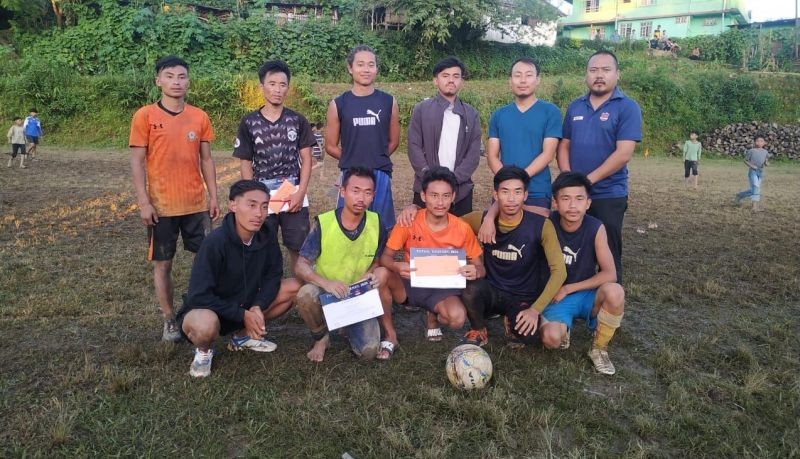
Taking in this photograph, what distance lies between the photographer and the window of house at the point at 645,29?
42.6 metres

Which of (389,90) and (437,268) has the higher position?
(389,90)

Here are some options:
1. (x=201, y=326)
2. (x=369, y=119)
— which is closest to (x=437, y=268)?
(x=369, y=119)

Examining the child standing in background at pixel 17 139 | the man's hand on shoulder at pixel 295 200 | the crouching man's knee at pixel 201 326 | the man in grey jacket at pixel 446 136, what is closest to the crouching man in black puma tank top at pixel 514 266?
the man in grey jacket at pixel 446 136

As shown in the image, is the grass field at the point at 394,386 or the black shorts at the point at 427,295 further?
the black shorts at the point at 427,295

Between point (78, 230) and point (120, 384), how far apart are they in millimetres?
5286

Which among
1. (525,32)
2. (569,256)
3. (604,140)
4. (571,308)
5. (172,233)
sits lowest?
(571,308)

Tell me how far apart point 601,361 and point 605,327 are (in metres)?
0.24

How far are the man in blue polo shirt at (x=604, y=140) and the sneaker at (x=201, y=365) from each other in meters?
3.21

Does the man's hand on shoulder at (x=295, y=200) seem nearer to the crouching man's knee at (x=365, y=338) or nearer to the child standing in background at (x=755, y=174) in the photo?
the crouching man's knee at (x=365, y=338)

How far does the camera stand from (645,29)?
42875mm

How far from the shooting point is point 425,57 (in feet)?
87.8

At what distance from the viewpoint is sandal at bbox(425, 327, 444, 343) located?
4.38 metres

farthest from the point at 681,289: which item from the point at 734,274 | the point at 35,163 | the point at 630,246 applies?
the point at 35,163

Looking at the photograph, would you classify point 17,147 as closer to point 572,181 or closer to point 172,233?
point 172,233
